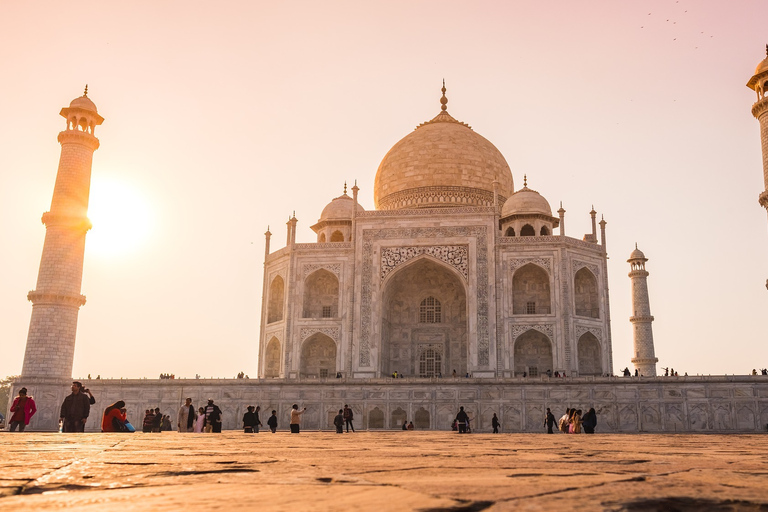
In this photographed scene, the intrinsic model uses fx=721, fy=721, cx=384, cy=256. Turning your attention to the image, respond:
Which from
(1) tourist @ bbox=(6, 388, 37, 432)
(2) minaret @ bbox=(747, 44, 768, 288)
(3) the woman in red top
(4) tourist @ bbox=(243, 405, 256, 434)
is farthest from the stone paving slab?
(2) minaret @ bbox=(747, 44, 768, 288)

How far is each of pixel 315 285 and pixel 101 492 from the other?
24.4 m

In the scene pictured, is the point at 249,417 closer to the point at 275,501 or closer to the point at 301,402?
the point at 301,402

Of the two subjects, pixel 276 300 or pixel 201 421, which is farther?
pixel 276 300

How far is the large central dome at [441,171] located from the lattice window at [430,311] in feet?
14.4

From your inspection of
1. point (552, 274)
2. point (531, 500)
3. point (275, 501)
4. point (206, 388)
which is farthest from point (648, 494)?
point (552, 274)

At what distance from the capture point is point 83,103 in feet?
68.3

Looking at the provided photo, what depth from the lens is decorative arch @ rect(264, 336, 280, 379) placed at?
26391mm

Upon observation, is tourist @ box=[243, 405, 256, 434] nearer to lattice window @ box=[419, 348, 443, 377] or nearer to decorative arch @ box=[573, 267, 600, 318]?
lattice window @ box=[419, 348, 443, 377]

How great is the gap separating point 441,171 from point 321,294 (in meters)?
7.46

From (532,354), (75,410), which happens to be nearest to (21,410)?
(75,410)

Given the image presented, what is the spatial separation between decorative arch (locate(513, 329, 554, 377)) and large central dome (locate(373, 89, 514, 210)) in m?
6.90

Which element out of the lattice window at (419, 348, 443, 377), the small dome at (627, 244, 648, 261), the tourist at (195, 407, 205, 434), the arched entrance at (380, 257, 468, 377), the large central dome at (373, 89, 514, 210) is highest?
the large central dome at (373, 89, 514, 210)

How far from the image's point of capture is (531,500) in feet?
5.83

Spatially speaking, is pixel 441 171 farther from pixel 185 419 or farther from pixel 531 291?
pixel 185 419
